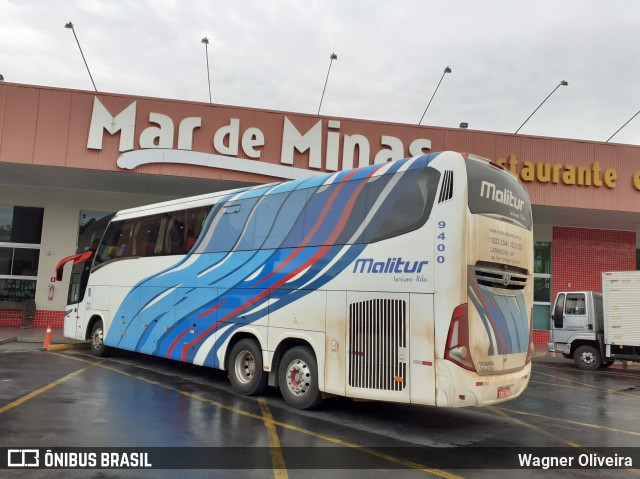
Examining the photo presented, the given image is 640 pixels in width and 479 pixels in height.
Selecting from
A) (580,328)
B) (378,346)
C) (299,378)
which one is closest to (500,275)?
(378,346)

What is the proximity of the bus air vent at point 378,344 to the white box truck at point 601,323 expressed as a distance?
432 inches

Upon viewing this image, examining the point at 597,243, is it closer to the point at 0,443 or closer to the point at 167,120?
the point at 167,120

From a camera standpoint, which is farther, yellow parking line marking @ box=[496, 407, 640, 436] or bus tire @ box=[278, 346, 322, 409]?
bus tire @ box=[278, 346, 322, 409]

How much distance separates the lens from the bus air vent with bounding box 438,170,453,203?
6.77 metres

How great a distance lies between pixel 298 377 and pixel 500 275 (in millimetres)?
3560

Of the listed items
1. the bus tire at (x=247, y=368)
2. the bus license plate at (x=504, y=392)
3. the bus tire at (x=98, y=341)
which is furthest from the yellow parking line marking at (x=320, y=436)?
the bus tire at (x=98, y=341)

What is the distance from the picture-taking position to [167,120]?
54.7ft

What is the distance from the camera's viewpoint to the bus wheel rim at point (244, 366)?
933 centimetres

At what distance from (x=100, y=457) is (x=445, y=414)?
214 inches

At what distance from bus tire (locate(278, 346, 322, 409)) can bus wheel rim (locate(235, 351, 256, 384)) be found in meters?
0.94

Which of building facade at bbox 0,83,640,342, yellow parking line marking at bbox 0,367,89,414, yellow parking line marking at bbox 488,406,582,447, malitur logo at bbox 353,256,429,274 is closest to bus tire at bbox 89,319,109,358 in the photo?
yellow parking line marking at bbox 0,367,89,414

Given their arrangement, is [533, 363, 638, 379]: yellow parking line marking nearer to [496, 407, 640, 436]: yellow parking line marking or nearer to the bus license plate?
[496, 407, 640, 436]: yellow parking line marking

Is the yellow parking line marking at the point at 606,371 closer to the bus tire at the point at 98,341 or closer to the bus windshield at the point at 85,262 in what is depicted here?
the bus tire at the point at 98,341

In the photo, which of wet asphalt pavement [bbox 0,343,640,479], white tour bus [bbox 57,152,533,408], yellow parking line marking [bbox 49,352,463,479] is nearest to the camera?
yellow parking line marking [bbox 49,352,463,479]
